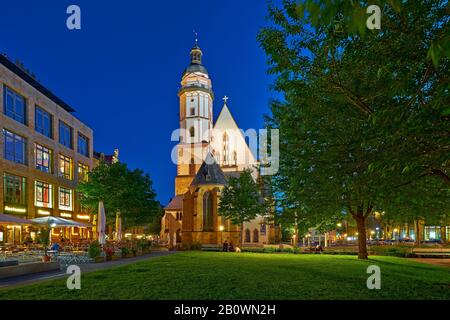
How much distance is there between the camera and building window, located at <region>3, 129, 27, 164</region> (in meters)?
37.3

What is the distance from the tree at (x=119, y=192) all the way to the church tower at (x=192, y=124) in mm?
35392

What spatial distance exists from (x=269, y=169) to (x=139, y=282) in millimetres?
19572

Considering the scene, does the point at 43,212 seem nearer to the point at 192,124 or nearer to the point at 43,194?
the point at 43,194

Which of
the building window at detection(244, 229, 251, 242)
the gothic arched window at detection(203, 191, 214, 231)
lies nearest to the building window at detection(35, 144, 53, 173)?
the gothic arched window at detection(203, 191, 214, 231)

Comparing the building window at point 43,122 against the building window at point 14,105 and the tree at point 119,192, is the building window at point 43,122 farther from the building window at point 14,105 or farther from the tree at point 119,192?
the tree at point 119,192

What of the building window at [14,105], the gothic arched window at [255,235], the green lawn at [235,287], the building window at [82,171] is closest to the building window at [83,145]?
the building window at [82,171]

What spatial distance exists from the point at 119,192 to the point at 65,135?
16.6 metres

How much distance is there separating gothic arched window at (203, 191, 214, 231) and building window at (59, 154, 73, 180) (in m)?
19.9

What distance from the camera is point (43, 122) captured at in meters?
46.3

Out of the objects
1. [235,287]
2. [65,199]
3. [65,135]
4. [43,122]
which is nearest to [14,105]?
[43,122]

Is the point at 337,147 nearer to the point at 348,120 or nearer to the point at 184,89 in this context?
the point at 348,120

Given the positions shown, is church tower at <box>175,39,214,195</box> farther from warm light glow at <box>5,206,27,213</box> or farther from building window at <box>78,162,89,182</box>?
warm light glow at <box>5,206,27,213</box>

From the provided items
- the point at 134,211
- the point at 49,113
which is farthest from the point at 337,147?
the point at 49,113
